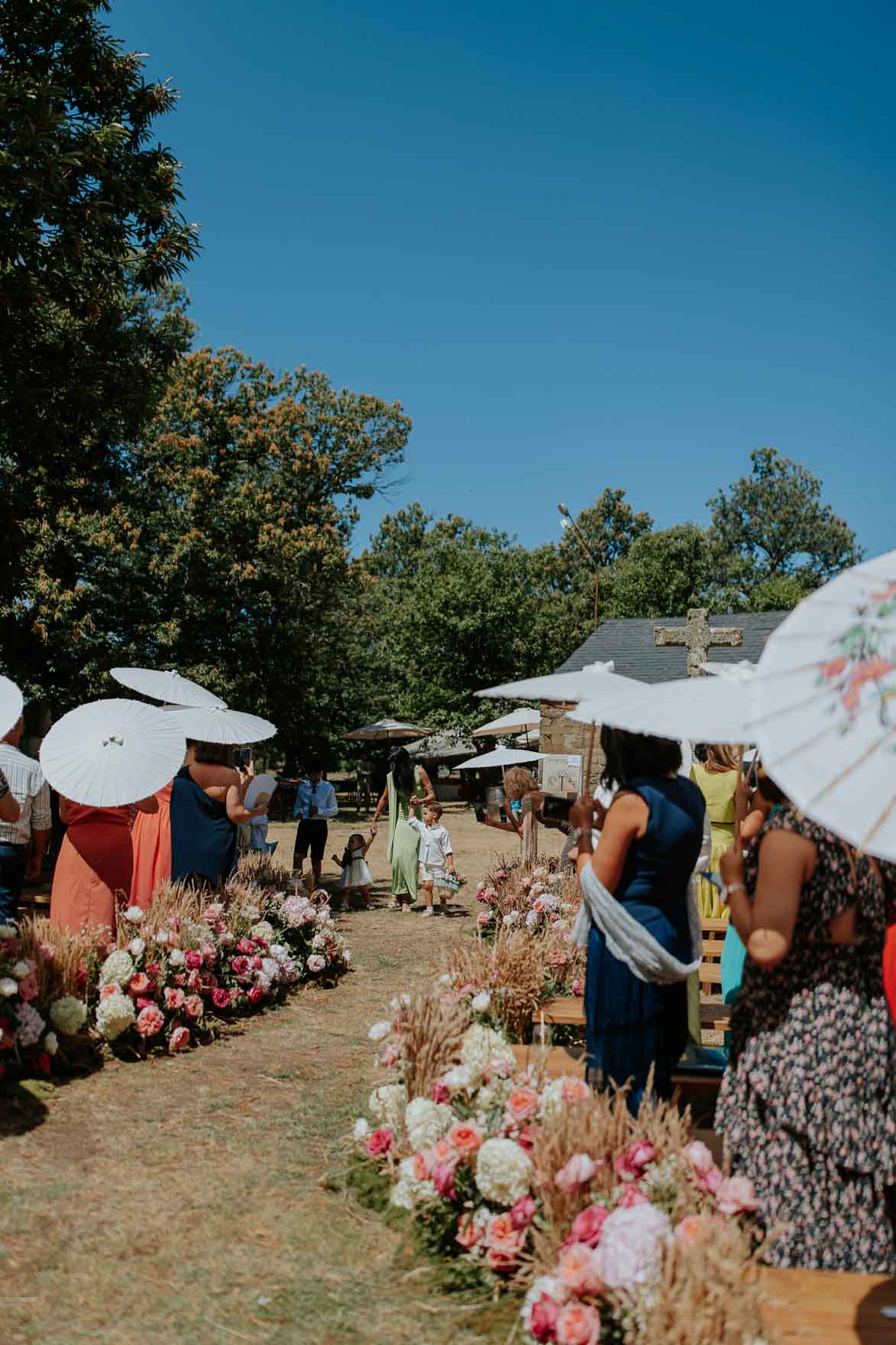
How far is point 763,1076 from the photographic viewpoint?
291 centimetres

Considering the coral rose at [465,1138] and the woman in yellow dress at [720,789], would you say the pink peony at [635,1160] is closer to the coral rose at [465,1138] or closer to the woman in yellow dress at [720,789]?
the coral rose at [465,1138]

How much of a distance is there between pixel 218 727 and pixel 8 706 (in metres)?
2.32

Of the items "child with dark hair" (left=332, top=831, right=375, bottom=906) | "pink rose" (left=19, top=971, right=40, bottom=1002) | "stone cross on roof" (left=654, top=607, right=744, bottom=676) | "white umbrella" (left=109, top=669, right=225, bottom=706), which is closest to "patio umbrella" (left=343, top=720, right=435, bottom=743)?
"child with dark hair" (left=332, top=831, right=375, bottom=906)

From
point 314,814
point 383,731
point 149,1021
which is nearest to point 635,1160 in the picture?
point 149,1021

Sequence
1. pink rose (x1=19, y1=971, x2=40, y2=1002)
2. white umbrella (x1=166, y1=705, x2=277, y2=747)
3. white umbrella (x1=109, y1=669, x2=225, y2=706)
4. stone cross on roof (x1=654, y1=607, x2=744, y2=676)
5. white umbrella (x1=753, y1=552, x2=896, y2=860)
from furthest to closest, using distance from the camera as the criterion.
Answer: stone cross on roof (x1=654, y1=607, x2=744, y2=676), white umbrella (x1=109, y1=669, x2=225, y2=706), white umbrella (x1=166, y1=705, x2=277, y2=747), pink rose (x1=19, y1=971, x2=40, y2=1002), white umbrella (x1=753, y1=552, x2=896, y2=860)

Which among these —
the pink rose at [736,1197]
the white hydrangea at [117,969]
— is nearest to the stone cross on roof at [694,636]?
the white hydrangea at [117,969]

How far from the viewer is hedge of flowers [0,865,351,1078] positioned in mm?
5457

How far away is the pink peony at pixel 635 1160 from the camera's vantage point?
3.15 metres

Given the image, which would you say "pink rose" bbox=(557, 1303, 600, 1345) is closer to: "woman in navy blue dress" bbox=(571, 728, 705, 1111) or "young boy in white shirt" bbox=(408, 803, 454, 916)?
"woman in navy blue dress" bbox=(571, 728, 705, 1111)

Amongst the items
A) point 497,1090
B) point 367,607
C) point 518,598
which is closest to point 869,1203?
point 497,1090

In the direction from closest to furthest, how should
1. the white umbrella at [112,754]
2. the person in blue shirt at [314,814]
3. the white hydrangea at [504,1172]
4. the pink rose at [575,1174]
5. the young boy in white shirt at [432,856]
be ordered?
the pink rose at [575,1174] → the white hydrangea at [504,1172] → the white umbrella at [112,754] → the young boy in white shirt at [432,856] → the person in blue shirt at [314,814]

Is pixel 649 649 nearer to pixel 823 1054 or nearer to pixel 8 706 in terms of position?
pixel 8 706

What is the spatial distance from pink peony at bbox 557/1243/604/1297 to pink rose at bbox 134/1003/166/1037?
367 cm

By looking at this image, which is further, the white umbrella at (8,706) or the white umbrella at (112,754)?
the white umbrella at (112,754)
